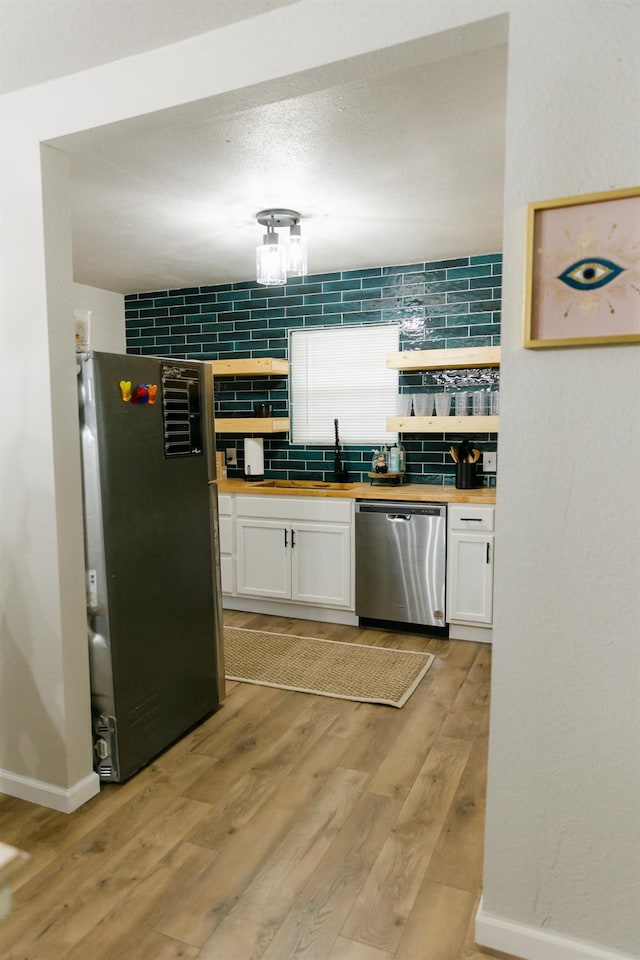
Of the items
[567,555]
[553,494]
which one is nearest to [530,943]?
[567,555]

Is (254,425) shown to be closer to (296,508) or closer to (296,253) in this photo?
(296,508)

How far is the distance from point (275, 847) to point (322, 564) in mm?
2247

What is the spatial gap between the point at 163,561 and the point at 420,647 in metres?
1.87

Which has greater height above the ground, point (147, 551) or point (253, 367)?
point (253, 367)

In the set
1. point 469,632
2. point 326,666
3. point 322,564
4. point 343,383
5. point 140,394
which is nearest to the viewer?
point 140,394

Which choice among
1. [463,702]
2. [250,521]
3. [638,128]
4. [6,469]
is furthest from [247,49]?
[250,521]

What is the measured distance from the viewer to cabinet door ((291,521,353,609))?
13.8 ft

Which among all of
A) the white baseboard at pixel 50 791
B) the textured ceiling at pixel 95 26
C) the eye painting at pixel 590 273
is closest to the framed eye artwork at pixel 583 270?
the eye painting at pixel 590 273

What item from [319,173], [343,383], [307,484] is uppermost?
[319,173]

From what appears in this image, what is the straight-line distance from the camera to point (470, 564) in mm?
3881

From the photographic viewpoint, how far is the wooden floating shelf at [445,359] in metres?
4.06

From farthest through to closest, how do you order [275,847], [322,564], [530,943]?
1. [322,564]
2. [275,847]
3. [530,943]

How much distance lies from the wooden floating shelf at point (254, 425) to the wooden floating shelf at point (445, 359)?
94cm

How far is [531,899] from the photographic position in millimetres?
1645
